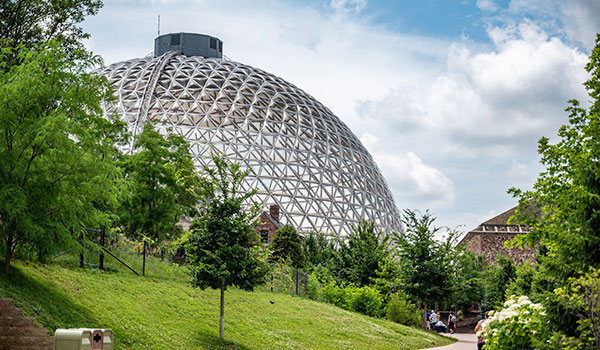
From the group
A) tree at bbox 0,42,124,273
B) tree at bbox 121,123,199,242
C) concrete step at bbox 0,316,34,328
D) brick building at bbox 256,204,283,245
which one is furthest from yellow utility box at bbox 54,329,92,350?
brick building at bbox 256,204,283,245

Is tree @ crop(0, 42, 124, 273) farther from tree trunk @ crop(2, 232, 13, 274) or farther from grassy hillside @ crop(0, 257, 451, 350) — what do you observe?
grassy hillside @ crop(0, 257, 451, 350)

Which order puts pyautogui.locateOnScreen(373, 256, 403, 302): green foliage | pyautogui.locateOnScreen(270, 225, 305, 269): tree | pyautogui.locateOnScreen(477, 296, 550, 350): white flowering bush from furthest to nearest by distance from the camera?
pyautogui.locateOnScreen(270, 225, 305, 269): tree
pyautogui.locateOnScreen(373, 256, 403, 302): green foliage
pyautogui.locateOnScreen(477, 296, 550, 350): white flowering bush

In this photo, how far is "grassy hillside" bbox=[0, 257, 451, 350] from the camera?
527 inches

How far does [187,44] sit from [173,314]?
50.9 meters

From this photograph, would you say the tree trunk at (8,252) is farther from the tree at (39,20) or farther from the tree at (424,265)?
the tree at (424,265)

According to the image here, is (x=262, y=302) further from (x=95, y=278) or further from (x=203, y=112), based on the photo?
(x=203, y=112)

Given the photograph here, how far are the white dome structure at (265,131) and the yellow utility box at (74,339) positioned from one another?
121 feet

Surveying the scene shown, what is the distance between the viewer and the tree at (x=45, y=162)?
13.2 metres

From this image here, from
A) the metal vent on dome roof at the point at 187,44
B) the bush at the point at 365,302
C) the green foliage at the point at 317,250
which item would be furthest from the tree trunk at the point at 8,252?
the metal vent on dome roof at the point at 187,44

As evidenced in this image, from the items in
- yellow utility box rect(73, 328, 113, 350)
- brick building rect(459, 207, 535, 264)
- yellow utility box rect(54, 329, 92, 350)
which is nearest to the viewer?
yellow utility box rect(54, 329, 92, 350)

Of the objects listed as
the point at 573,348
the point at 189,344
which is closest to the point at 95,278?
the point at 189,344

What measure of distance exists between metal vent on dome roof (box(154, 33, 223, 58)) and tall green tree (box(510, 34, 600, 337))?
Result: 179ft

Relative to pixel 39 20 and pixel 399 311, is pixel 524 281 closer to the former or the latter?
pixel 399 311

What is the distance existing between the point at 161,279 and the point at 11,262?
22.6ft
